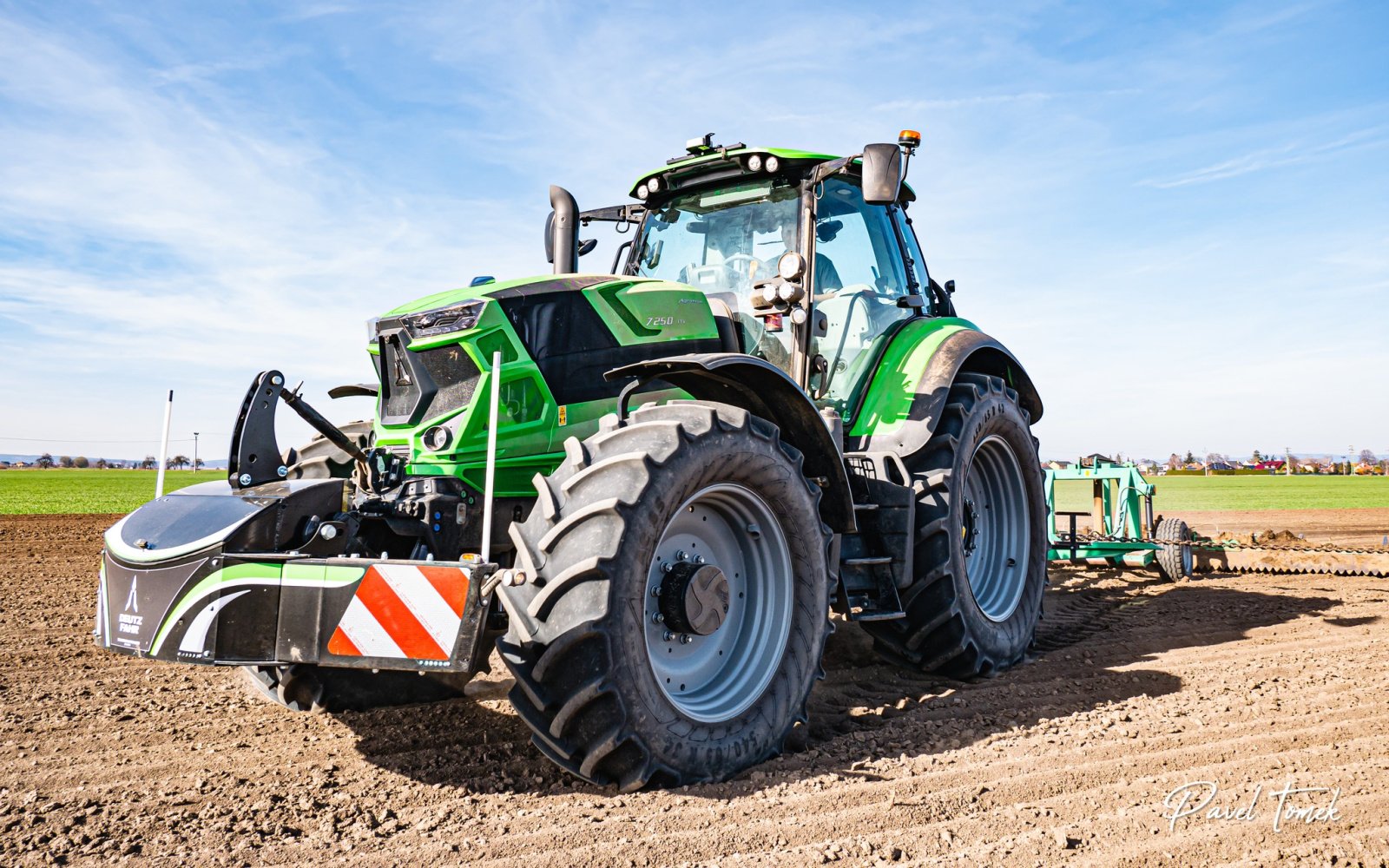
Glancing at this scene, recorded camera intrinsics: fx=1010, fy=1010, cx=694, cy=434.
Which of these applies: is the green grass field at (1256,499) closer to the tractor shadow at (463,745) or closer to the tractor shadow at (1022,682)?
the tractor shadow at (1022,682)

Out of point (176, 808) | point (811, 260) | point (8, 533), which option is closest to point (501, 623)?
point (176, 808)

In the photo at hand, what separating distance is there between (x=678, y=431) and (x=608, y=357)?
3.34ft

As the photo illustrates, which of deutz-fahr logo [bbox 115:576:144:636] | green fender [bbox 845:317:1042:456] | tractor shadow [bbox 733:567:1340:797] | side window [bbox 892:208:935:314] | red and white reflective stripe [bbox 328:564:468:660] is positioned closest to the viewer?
red and white reflective stripe [bbox 328:564:468:660]

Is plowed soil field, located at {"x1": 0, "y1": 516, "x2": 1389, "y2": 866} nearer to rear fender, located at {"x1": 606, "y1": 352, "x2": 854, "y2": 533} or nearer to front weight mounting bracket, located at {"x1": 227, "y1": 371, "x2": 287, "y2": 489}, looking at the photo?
rear fender, located at {"x1": 606, "y1": 352, "x2": 854, "y2": 533}

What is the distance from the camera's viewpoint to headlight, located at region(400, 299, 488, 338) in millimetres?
4016

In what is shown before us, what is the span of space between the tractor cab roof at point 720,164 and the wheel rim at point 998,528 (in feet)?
6.49

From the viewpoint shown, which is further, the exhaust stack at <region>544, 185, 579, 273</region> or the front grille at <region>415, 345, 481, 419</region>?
the exhaust stack at <region>544, 185, 579, 273</region>

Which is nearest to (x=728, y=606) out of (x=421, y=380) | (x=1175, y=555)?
(x=421, y=380)

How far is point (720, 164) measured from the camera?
5410mm

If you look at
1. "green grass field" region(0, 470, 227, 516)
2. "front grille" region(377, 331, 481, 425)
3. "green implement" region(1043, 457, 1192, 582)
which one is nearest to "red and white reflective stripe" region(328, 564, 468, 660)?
"front grille" region(377, 331, 481, 425)

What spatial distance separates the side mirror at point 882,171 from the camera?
15.3ft

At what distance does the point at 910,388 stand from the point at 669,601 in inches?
86.7

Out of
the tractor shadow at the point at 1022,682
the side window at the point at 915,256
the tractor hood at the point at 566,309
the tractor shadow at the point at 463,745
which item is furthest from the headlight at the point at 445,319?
the side window at the point at 915,256

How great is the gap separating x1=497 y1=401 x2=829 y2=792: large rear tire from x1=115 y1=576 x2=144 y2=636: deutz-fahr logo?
1274 millimetres
